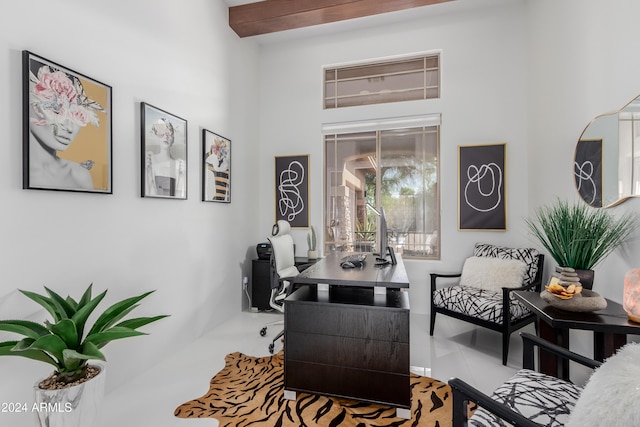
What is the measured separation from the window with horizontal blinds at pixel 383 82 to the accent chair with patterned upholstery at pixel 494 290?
2117 mm

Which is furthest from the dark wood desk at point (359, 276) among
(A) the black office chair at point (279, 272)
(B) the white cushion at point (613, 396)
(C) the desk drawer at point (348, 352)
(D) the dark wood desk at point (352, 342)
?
(B) the white cushion at point (613, 396)

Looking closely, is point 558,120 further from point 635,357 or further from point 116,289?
point 116,289

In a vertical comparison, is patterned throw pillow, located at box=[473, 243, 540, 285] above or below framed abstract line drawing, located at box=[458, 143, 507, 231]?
below

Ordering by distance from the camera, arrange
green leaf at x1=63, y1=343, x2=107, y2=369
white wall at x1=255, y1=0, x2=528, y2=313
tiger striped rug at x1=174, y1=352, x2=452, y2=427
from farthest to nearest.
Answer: white wall at x1=255, y1=0, x2=528, y2=313
tiger striped rug at x1=174, y1=352, x2=452, y2=427
green leaf at x1=63, y1=343, x2=107, y2=369

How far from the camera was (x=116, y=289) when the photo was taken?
2143 mm

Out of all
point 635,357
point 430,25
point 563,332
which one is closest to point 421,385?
A: point 563,332

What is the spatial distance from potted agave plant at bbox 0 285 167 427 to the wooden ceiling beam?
3.40 metres

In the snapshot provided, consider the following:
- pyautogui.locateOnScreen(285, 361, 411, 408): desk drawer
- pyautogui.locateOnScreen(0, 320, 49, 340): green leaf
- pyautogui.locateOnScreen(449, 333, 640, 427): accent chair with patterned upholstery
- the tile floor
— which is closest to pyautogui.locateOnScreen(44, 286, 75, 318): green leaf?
pyautogui.locateOnScreen(0, 320, 49, 340): green leaf

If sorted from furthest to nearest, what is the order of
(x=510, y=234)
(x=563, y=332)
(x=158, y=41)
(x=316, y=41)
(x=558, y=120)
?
1. (x=316, y=41)
2. (x=510, y=234)
3. (x=558, y=120)
4. (x=158, y=41)
5. (x=563, y=332)

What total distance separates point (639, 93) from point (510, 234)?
199 cm

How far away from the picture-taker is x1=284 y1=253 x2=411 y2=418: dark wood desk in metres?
1.82

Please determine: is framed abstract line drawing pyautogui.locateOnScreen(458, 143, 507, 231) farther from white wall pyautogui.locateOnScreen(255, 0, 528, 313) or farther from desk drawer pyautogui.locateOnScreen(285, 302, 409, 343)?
desk drawer pyautogui.locateOnScreen(285, 302, 409, 343)

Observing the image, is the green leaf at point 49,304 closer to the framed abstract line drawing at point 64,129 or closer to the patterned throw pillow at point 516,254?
the framed abstract line drawing at point 64,129

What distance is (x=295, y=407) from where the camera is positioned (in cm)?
193
